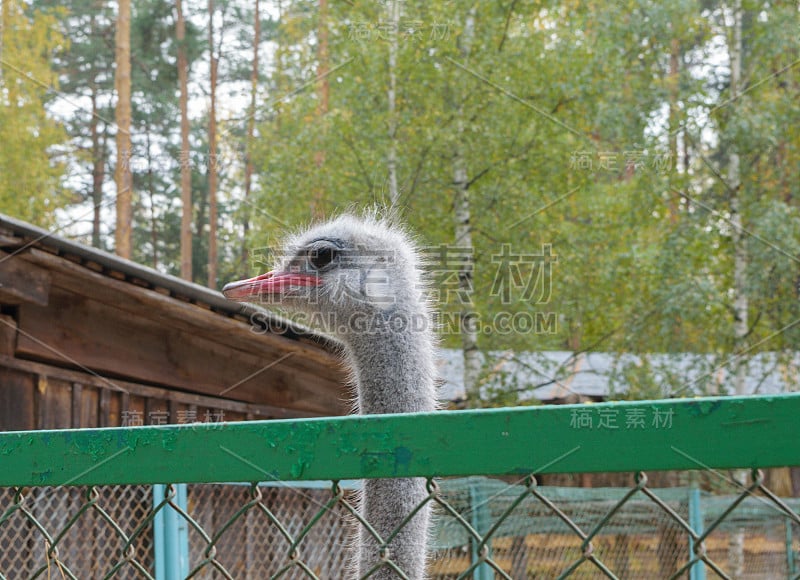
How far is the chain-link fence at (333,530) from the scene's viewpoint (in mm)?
1218

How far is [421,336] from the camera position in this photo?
2.24 meters

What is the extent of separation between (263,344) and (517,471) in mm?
3959

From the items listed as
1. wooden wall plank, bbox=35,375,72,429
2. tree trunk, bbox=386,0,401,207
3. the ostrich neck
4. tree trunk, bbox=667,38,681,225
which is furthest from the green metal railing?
tree trunk, bbox=667,38,681,225

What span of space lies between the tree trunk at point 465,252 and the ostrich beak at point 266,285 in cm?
645

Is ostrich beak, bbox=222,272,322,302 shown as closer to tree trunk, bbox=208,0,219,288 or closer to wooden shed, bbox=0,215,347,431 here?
wooden shed, bbox=0,215,347,431

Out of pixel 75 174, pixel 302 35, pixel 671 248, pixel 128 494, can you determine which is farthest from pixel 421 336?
pixel 75 174

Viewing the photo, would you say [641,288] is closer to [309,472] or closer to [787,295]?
[787,295]

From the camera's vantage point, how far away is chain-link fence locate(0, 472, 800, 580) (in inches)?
47.9

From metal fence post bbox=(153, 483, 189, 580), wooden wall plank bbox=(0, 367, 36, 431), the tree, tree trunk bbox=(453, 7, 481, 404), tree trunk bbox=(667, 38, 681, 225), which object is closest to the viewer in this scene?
metal fence post bbox=(153, 483, 189, 580)

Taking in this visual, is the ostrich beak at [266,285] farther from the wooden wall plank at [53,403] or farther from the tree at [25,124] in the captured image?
the tree at [25,124]

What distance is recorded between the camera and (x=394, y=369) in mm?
2131

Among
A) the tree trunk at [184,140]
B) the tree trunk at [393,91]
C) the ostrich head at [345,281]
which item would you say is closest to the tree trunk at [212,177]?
the tree trunk at [184,140]

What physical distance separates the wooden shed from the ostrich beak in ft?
3.70

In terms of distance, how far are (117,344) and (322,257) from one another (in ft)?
6.94
